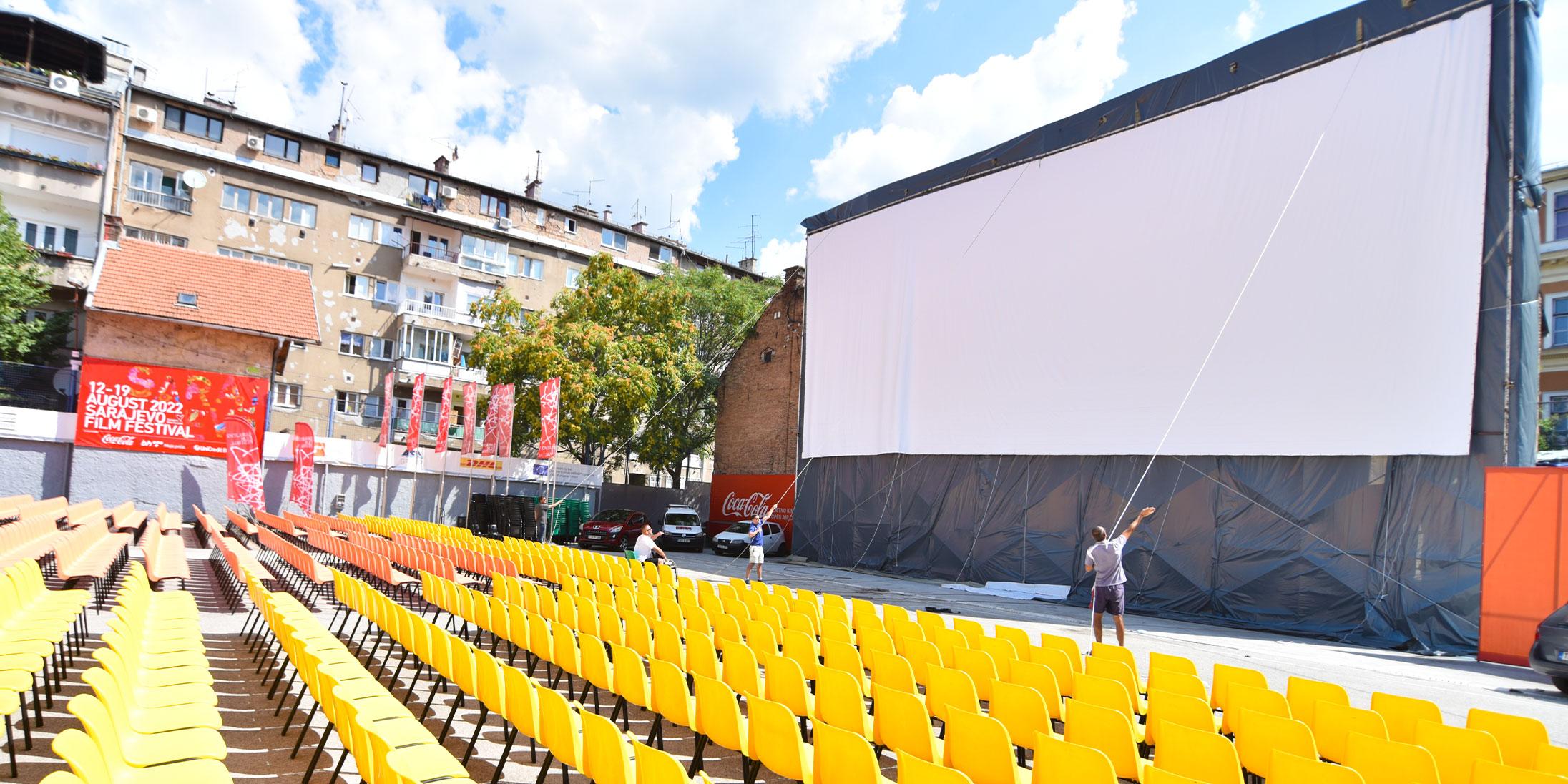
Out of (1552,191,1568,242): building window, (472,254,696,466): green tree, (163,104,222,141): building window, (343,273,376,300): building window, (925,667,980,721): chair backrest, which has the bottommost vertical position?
(925,667,980,721): chair backrest

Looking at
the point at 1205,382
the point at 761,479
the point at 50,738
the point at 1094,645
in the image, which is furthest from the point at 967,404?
the point at 50,738

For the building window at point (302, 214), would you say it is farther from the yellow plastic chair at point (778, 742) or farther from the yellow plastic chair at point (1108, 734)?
the yellow plastic chair at point (1108, 734)

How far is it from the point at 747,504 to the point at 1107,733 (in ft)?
75.5

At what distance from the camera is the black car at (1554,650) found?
8633 mm

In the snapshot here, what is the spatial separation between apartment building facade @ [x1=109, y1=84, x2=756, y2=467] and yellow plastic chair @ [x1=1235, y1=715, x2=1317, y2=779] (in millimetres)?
26374

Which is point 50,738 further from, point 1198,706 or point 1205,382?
point 1205,382

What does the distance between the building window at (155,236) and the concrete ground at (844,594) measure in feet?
57.0

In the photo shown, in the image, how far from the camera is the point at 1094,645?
19.9 feet

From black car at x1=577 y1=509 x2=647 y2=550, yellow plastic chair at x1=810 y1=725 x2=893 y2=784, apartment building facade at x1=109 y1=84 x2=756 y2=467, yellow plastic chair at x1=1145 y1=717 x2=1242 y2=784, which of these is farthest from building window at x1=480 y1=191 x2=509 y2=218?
yellow plastic chair at x1=1145 y1=717 x2=1242 y2=784

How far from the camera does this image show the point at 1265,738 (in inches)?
160

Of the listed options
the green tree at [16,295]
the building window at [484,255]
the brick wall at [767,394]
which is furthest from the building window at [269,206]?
the brick wall at [767,394]

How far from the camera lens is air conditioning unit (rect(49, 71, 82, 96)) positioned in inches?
1041

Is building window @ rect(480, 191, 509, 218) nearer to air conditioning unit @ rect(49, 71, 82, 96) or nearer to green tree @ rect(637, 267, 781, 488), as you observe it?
green tree @ rect(637, 267, 781, 488)

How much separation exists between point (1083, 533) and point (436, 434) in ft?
73.3
